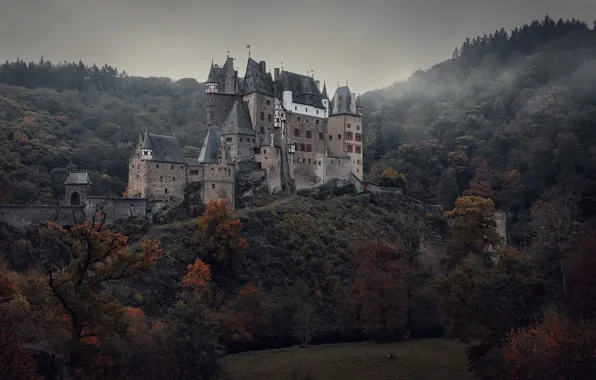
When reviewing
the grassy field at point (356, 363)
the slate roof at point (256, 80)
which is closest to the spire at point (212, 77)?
the slate roof at point (256, 80)

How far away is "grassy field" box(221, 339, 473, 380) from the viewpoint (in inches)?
1582

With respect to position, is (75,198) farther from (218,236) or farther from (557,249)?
(557,249)

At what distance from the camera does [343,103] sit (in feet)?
→ 265

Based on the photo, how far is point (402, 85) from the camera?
14300 centimetres

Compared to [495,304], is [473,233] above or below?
above

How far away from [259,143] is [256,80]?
24.1 ft

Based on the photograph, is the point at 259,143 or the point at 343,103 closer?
the point at 259,143

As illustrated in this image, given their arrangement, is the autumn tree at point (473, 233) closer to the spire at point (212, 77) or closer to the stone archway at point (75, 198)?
the spire at point (212, 77)

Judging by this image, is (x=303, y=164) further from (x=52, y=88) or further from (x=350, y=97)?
(x=52, y=88)

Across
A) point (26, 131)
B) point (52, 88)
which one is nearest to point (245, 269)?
point (26, 131)

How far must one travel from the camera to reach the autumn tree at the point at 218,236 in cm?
5775

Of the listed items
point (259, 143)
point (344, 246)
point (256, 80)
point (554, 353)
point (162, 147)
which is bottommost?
point (554, 353)

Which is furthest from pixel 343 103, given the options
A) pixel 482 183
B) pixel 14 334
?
pixel 14 334

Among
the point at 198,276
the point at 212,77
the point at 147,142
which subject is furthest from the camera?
the point at 212,77
